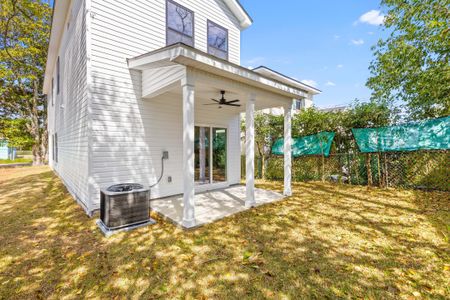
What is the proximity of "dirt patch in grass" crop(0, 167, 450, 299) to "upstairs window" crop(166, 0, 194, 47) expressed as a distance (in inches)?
204

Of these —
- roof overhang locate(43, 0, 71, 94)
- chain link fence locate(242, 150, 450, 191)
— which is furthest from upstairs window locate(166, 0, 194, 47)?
chain link fence locate(242, 150, 450, 191)

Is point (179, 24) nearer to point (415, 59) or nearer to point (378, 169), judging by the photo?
point (378, 169)

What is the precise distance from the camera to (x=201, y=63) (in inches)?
146

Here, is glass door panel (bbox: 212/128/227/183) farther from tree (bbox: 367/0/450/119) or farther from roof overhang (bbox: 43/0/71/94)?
tree (bbox: 367/0/450/119)

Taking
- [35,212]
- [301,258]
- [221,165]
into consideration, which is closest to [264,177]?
[221,165]

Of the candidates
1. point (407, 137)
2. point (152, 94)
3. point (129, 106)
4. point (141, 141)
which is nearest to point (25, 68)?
point (129, 106)

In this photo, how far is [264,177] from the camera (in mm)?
9367

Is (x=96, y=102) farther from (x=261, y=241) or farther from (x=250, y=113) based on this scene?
(x=261, y=241)

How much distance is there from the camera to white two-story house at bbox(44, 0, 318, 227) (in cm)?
401

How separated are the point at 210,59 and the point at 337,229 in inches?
156

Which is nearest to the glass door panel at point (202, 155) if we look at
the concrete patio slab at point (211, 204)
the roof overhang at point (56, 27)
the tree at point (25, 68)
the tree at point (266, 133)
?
the concrete patio slab at point (211, 204)

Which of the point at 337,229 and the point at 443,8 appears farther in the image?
the point at 443,8

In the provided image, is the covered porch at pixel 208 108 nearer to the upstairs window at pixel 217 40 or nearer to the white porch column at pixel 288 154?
the white porch column at pixel 288 154

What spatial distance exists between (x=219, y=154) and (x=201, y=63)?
13.2ft
